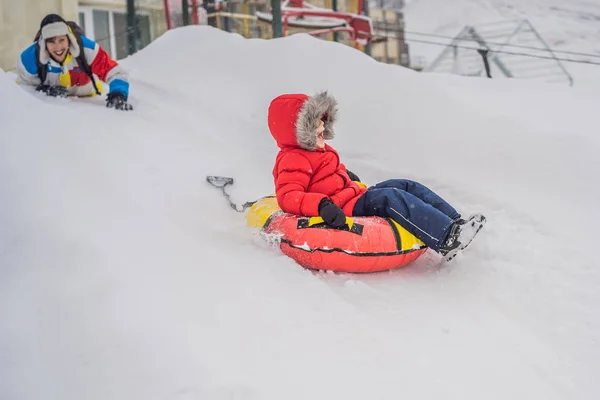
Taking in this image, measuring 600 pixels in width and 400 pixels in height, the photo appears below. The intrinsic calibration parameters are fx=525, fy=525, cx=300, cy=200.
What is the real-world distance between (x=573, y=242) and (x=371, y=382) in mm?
1659

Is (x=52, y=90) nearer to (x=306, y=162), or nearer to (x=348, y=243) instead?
(x=306, y=162)

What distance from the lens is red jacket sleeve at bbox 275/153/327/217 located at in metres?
2.63

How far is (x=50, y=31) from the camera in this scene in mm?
4160

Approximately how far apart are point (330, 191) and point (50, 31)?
283cm

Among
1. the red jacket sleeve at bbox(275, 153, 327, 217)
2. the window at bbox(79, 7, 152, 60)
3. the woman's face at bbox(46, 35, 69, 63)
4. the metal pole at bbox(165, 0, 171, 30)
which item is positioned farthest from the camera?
the window at bbox(79, 7, 152, 60)

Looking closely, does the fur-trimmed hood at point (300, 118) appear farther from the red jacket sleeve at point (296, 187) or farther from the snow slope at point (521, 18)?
the snow slope at point (521, 18)

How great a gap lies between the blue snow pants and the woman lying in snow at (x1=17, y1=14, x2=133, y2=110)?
103 inches

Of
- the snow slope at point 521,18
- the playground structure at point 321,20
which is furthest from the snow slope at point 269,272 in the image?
the snow slope at point 521,18

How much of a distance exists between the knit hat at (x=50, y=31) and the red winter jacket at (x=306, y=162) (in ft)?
7.67

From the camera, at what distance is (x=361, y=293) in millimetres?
2406

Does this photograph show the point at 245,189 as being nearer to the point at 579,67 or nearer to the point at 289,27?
the point at 289,27

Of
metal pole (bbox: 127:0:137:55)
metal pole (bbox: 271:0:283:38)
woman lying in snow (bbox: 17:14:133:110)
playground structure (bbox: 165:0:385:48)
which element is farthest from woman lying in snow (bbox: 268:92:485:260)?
playground structure (bbox: 165:0:385:48)

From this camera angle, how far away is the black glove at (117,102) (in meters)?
4.44

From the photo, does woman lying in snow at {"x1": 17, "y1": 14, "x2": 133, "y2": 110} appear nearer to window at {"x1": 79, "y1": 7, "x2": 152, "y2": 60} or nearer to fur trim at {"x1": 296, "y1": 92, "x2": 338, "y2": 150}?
fur trim at {"x1": 296, "y1": 92, "x2": 338, "y2": 150}
